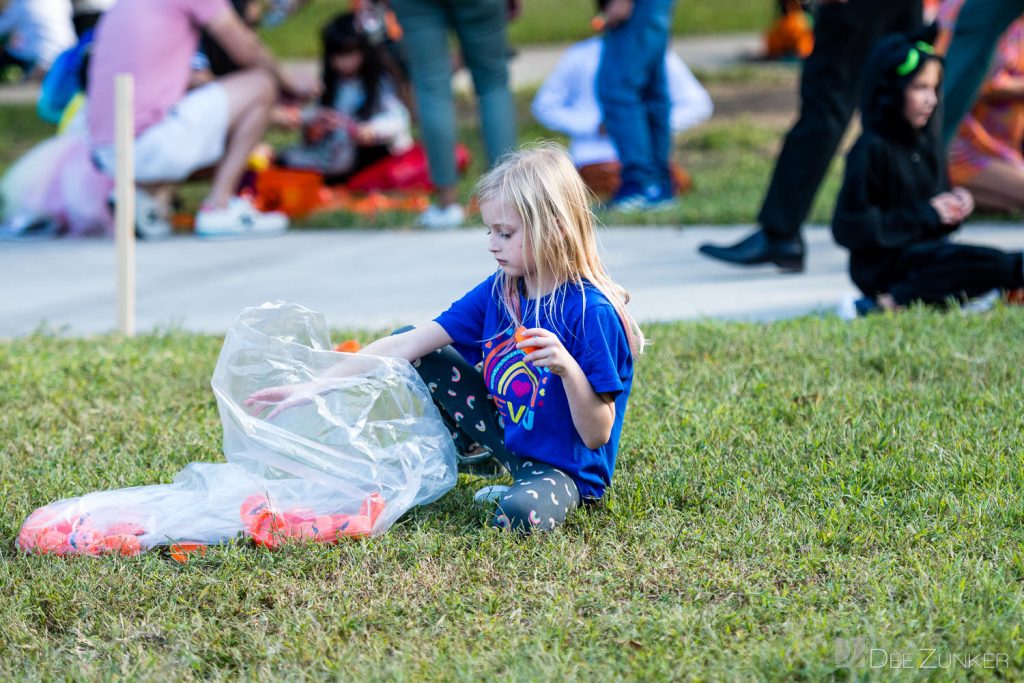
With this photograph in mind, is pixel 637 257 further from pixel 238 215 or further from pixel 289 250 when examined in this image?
pixel 238 215

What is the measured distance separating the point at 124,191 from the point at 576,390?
2.52 meters

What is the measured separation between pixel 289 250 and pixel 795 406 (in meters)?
3.49

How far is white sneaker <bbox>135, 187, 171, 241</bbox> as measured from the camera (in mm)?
6711

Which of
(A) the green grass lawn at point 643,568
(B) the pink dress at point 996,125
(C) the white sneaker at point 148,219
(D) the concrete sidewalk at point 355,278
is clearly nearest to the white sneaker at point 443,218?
(D) the concrete sidewalk at point 355,278

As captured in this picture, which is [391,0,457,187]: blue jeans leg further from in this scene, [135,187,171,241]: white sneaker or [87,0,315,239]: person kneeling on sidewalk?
[135,187,171,241]: white sneaker

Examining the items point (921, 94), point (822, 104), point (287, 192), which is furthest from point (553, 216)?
point (287, 192)

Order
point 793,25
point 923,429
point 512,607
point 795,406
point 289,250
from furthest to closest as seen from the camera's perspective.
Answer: point 793,25, point 289,250, point 795,406, point 923,429, point 512,607

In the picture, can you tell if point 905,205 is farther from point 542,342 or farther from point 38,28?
point 38,28

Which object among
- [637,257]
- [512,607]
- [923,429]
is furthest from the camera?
[637,257]

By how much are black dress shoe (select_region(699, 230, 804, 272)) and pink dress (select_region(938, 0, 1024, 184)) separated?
125 cm

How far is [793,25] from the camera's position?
1408 centimetres

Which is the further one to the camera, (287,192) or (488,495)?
(287,192)

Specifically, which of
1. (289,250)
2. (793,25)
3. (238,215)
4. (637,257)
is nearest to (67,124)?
(238,215)

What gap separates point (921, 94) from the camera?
4.40 meters
